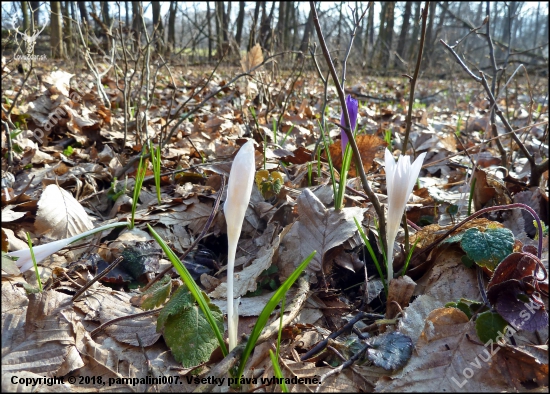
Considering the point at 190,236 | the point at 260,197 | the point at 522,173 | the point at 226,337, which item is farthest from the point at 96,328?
the point at 522,173

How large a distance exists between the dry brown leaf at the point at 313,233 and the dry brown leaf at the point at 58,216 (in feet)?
2.66

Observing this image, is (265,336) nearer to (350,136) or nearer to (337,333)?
(337,333)

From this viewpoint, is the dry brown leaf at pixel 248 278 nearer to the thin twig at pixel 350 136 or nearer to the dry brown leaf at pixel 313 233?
the dry brown leaf at pixel 313 233

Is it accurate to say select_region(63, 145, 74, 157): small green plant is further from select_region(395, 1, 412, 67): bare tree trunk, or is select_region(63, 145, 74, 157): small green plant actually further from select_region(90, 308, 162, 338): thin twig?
select_region(395, 1, 412, 67): bare tree trunk

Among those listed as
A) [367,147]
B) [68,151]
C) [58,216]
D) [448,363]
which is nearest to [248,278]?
[448,363]

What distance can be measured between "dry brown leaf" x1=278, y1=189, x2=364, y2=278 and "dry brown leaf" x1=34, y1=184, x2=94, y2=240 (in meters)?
0.81

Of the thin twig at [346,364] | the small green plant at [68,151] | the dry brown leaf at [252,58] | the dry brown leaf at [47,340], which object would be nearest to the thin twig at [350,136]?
the thin twig at [346,364]

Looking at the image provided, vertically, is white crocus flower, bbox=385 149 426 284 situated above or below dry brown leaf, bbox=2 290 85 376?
above

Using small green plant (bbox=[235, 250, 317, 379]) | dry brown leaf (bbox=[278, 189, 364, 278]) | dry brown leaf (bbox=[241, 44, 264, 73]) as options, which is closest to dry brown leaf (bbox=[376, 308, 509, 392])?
small green plant (bbox=[235, 250, 317, 379])

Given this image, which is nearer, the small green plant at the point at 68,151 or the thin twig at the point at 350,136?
the thin twig at the point at 350,136

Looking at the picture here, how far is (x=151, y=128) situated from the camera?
3537mm

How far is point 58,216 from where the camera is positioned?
1.73 metres

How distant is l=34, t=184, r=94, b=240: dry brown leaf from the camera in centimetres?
168

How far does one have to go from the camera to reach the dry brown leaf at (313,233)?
153 centimetres
